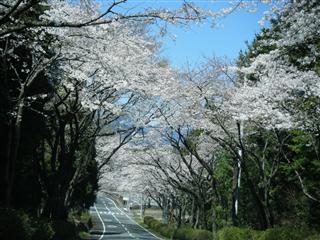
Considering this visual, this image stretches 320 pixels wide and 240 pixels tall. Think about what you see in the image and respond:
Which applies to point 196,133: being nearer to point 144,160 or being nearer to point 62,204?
point 144,160

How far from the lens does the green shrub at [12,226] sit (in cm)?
873

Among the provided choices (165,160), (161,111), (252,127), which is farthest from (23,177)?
(165,160)

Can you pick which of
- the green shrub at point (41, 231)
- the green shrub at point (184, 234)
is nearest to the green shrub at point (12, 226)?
the green shrub at point (41, 231)

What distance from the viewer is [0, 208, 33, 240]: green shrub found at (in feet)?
28.7

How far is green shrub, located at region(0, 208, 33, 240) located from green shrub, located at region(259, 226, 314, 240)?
6973 mm

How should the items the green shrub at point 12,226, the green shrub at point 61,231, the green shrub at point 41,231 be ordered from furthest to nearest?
1. the green shrub at point 61,231
2. the green shrub at point 41,231
3. the green shrub at point 12,226

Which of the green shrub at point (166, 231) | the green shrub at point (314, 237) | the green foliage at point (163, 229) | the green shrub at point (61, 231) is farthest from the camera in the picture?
the green foliage at point (163, 229)

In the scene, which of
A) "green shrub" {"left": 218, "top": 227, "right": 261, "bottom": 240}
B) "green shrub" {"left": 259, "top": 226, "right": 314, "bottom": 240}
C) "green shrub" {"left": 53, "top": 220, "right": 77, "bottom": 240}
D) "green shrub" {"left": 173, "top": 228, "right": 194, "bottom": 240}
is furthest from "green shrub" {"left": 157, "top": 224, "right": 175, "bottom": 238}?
"green shrub" {"left": 259, "top": 226, "right": 314, "bottom": 240}

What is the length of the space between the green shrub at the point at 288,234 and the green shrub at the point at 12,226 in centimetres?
697

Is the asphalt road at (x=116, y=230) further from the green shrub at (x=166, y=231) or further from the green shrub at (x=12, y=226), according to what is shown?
the green shrub at (x=12, y=226)

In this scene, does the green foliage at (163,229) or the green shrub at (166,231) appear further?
the green foliage at (163,229)

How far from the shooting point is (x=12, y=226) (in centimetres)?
900

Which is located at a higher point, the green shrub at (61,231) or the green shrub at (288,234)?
the green shrub at (288,234)

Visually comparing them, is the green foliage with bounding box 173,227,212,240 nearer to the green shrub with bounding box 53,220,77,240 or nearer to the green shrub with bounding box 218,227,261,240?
the green shrub with bounding box 218,227,261,240
